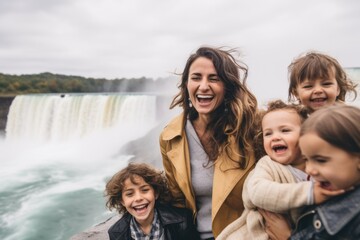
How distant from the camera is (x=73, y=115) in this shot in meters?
20.7

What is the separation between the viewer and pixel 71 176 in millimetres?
14633

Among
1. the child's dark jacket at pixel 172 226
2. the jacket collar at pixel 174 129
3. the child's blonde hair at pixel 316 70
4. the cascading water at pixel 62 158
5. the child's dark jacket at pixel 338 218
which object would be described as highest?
the child's blonde hair at pixel 316 70

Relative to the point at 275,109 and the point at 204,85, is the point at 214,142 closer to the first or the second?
the point at 204,85

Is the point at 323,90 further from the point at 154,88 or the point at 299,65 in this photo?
the point at 154,88

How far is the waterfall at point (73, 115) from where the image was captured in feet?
61.0

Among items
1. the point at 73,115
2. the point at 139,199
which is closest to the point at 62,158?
the point at 73,115

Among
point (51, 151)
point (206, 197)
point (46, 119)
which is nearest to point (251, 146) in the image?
point (206, 197)

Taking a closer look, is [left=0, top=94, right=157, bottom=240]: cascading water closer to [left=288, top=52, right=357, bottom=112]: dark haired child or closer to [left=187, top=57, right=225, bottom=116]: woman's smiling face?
[left=187, top=57, right=225, bottom=116]: woman's smiling face

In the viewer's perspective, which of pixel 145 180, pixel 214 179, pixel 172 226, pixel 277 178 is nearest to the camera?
pixel 277 178

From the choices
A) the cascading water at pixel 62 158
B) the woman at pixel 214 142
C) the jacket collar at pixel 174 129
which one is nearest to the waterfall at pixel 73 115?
the cascading water at pixel 62 158

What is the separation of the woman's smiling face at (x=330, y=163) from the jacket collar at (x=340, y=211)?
0.15 feet

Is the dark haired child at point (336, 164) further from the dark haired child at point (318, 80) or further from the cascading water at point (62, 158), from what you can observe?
the cascading water at point (62, 158)

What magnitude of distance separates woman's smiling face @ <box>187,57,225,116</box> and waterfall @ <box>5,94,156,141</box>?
625 inches

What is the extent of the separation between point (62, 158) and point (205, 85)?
57.3ft
